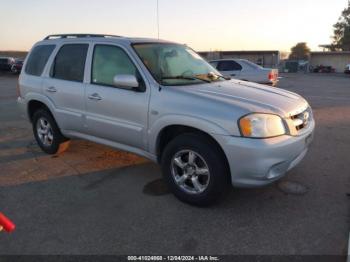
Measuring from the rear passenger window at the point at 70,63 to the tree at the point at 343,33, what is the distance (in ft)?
251

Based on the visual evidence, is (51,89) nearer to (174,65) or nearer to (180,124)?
(174,65)

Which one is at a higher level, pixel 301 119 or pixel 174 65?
pixel 174 65

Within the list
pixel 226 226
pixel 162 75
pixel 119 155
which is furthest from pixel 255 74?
pixel 226 226

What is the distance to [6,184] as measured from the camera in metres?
4.50

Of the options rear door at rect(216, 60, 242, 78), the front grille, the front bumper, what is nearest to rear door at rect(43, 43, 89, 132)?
the front bumper

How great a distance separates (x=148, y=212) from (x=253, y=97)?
1.71 meters

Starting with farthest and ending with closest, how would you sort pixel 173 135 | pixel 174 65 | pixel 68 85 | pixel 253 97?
pixel 68 85 → pixel 174 65 → pixel 173 135 → pixel 253 97

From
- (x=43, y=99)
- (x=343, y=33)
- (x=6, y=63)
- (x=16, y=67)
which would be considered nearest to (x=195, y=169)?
(x=43, y=99)

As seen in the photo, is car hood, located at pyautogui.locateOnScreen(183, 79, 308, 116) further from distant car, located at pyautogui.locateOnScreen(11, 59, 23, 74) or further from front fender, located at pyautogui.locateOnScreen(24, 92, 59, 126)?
distant car, located at pyautogui.locateOnScreen(11, 59, 23, 74)

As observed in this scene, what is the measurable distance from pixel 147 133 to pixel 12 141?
3888mm

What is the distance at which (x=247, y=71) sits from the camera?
1380 centimetres

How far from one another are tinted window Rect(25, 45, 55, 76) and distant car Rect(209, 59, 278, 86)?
355 inches

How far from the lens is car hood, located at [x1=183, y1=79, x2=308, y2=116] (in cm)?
350

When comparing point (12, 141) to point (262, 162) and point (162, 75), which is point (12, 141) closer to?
point (162, 75)
